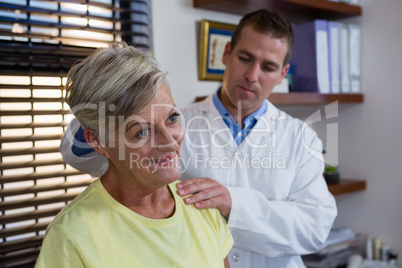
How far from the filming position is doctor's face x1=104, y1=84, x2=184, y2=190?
993 millimetres

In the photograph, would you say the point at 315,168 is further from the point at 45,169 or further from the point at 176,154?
the point at 45,169

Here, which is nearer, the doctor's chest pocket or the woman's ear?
the woman's ear

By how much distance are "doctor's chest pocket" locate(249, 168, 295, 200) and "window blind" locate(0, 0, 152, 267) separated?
662mm

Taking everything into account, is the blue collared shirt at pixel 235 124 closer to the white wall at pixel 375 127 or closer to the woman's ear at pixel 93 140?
the white wall at pixel 375 127

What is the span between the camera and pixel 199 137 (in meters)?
1.56

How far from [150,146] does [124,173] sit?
10cm

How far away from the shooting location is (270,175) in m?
1.51

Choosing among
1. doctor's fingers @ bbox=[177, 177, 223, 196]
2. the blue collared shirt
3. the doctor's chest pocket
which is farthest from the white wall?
doctor's fingers @ bbox=[177, 177, 223, 196]

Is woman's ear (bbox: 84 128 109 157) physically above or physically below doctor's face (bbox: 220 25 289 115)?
below

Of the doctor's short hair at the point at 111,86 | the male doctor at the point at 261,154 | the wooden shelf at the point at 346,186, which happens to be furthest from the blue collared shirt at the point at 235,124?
the wooden shelf at the point at 346,186

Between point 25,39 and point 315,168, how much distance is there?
115cm

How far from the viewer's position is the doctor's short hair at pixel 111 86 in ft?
3.12

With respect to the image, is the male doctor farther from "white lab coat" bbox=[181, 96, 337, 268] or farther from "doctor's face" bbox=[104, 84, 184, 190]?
"doctor's face" bbox=[104, 84, 184, 190]

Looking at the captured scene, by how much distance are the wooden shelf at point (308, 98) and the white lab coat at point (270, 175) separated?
0.26 m
